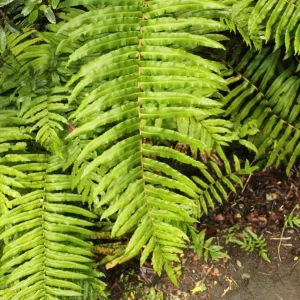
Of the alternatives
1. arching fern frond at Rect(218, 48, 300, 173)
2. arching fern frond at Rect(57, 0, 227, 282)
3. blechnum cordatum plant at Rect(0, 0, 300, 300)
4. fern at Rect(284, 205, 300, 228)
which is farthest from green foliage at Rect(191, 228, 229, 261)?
arching fern frond at Rect(57, 0, 227, 282)

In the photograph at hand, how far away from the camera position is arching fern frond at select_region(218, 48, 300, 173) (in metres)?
2.50

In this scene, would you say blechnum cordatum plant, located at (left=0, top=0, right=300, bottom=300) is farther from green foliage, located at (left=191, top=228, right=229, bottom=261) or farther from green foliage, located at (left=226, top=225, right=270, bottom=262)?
green foliage, located at (left=226, top=225, right=270, bottom=262)

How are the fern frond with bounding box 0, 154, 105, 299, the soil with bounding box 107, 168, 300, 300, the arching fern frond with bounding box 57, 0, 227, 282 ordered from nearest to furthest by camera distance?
the arching fern frond with bounding box 57, 0, 227, 282, the fern frond with bounding box 0, 154, 105, 299, the soil with bounding box 107, 168, 300, 300

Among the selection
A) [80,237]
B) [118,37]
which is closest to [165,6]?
[118,37]

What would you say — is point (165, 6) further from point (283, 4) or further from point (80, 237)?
point (80, 237)

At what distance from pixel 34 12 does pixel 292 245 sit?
2.17m

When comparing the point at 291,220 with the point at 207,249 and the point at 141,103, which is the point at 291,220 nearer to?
the point at 207,249

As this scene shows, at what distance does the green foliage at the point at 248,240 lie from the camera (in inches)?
109

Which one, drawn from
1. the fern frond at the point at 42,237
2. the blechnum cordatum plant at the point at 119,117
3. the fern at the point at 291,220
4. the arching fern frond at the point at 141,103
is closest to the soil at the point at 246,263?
the fern at the point at 291,220

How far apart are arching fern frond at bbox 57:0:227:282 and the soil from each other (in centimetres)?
114

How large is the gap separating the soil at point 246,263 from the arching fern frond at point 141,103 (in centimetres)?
114

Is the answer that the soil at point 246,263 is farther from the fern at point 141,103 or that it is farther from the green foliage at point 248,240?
the fern at point 141,103

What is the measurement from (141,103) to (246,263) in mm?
1642

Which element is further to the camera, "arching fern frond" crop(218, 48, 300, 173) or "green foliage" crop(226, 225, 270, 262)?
"green foliage" crop(226, 225, 270, 262)
